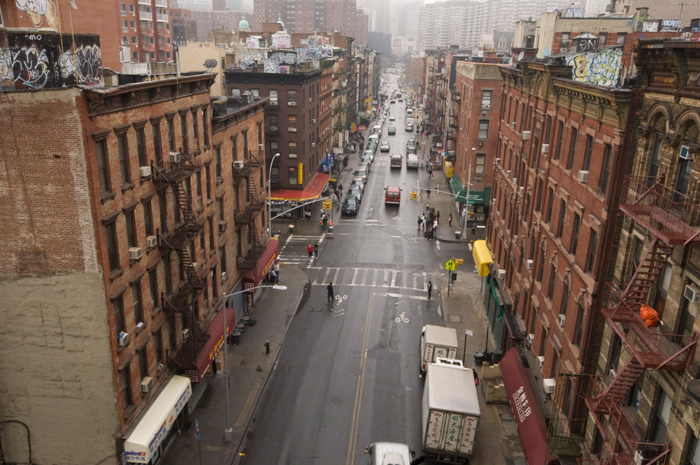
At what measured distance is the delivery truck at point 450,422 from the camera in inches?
914

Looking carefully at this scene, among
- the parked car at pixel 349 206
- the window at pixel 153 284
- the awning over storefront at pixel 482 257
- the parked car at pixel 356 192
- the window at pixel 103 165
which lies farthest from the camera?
the parked car at pixel 356 192

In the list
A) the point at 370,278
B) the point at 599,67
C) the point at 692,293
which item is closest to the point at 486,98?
the point at 370,278

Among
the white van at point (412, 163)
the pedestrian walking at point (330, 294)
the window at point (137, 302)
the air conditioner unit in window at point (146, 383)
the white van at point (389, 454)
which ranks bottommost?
the pedestrian walking at point (330, 294)

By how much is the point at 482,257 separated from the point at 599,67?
21708mm

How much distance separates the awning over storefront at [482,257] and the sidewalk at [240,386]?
45.5ft

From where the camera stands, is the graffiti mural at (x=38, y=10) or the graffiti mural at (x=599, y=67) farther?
the graffiti mural at (x=599, y=67)

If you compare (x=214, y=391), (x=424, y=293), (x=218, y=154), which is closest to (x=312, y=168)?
(x=424, y=293)

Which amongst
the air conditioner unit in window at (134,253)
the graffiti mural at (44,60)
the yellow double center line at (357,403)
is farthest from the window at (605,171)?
the graffiti mural at (44,60)

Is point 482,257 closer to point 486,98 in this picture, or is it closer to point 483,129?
point 483,129

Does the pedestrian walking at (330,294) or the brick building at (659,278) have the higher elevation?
the brick building at (659,278)

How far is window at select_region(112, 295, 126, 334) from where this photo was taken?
67.1 feet

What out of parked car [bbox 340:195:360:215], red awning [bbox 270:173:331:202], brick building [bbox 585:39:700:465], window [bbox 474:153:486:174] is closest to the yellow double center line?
brick building [bbox 585:39:700:465]

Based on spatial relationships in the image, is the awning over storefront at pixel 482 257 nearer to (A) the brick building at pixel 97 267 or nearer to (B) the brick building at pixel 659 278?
(B) the brick building at pixel 659 278

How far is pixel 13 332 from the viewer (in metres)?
20.1
